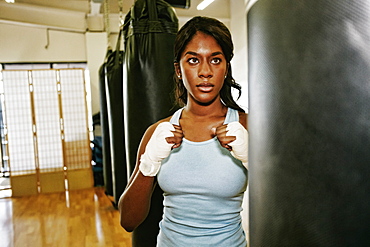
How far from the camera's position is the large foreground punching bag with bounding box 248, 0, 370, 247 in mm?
167

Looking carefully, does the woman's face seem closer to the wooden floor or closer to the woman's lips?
the woman's lips

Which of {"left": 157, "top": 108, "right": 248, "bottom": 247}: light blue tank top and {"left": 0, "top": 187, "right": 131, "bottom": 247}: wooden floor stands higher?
{"left": 157, "top": 108, "right": 248, "bottom": 247}: light blue tank top

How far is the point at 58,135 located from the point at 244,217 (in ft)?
11.1

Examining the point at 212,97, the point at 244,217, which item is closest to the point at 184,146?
the point at 212,97

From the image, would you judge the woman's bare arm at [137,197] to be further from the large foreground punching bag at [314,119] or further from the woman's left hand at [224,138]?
the large foreground punching bag at [314,119]

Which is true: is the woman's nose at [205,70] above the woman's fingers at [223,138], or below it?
above

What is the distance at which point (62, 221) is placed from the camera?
405 cm

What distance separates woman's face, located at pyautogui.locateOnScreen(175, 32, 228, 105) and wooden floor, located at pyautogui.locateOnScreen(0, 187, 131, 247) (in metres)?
2.56

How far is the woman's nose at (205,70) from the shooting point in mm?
991

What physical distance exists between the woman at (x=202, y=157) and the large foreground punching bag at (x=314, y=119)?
2.49ft

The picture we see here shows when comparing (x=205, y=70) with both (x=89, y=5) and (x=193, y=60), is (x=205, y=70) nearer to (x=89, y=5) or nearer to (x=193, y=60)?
(x=193, y=60)

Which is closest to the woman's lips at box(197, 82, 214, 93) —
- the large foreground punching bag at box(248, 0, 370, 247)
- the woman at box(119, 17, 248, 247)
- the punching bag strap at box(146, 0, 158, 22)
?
the woman at box(119, 17, 248, 247)

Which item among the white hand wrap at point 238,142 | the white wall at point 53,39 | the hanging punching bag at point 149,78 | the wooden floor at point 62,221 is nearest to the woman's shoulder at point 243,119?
the white hand wrap at point 238,142

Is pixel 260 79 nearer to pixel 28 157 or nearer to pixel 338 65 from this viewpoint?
pixel 338 65
